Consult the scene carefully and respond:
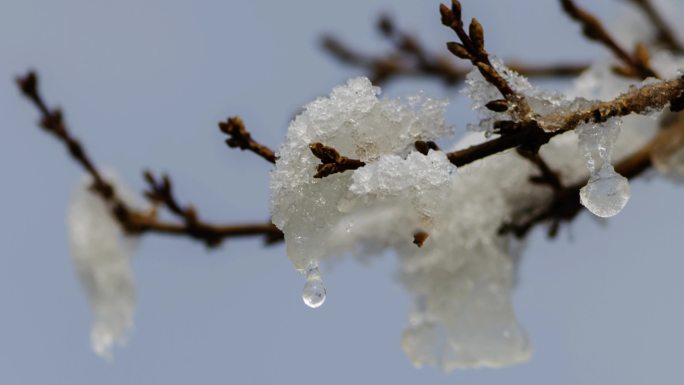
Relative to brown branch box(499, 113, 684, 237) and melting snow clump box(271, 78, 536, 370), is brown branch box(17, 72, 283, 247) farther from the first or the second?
brown branch box(499, 113, 684, 237)

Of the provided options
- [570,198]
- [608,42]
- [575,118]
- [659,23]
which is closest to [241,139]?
[575,118]

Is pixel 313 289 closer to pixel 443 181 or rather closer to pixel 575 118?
pixel 443 181

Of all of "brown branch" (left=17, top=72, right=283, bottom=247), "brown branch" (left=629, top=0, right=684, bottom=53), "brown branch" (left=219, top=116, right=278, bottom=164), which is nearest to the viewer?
"brown branch" (left=219, top=116, right=278, bottom=164)

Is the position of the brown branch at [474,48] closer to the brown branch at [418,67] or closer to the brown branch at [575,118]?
the brown branch at [575,118]

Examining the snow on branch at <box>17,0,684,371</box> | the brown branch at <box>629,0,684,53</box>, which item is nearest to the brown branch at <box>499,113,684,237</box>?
the snow on branch at <box>17,0,684,371</box>

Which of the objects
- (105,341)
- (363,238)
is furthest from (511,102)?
(105,341)

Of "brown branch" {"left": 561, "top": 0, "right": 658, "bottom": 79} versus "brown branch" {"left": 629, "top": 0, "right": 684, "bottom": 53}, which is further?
"brown branch" {"left": 629, "top": 0, "right": 684, "bottom": 53}
